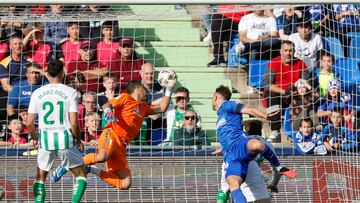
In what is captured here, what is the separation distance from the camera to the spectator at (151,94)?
15.5 m

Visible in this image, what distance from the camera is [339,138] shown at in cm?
1497

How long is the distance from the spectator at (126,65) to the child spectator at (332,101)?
2.64 m

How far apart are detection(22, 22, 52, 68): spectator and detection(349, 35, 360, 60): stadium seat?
4.39 m

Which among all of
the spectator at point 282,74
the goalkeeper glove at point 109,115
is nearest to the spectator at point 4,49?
the goalkeeper glove at point 109,115

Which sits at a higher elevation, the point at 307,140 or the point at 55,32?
the point at 55,32

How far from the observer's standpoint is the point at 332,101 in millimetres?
15492

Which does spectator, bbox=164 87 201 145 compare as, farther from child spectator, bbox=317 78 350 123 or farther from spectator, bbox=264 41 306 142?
child spectator, bbox=317 78 350 123

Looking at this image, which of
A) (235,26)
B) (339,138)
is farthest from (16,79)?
(339,138)

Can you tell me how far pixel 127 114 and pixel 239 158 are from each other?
1654mm

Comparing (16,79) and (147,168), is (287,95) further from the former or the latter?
(16,79)

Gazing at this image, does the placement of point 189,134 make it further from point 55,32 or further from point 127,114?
point 55,32

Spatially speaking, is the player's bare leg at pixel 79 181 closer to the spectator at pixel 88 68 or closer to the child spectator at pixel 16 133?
the child spectator at pixel 16 133

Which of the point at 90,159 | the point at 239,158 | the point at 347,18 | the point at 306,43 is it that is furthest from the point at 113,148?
the point at 347,18

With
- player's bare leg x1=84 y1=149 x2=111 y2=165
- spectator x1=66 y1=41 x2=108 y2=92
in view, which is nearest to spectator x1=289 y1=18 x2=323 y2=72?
spectator x1=66 y1=41 x2=108 y2=92
